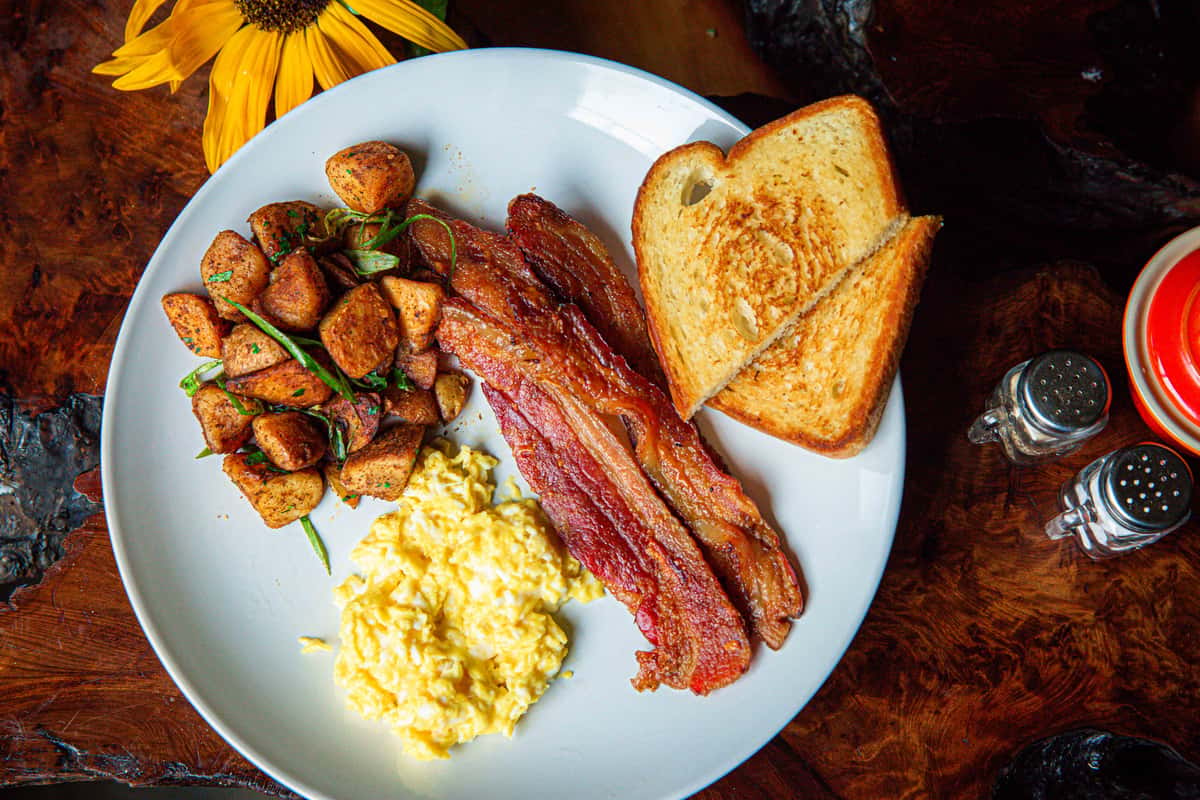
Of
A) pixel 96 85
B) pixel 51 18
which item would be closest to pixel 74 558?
pixel 96 85

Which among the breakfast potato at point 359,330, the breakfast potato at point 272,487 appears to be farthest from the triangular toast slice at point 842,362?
the breakfast potato at point 272,487

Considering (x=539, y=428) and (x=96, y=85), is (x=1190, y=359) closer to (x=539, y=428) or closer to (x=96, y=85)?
(x=539, y=428)

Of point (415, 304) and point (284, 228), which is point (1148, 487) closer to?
point (415, 304)

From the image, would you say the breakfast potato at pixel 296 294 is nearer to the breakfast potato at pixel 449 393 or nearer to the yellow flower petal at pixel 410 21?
the breakfast potato at pixel 449 393

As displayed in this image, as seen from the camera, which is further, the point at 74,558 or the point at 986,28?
the point at 74,558

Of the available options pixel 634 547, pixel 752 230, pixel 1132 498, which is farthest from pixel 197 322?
pixel 1132 498
